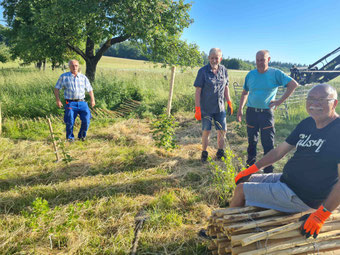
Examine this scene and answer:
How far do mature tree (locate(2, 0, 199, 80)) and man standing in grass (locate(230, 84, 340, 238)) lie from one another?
708 centimetres

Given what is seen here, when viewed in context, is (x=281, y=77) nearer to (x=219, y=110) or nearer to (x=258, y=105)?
(x=258, y=105)

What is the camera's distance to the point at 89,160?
3939 mm

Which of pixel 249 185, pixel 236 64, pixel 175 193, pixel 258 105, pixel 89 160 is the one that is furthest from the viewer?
pixel 236 64

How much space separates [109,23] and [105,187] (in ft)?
23.6

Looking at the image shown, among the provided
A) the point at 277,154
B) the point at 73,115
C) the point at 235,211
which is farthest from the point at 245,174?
the point at 73,115

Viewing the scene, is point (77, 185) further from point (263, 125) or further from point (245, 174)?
point (263, 125)

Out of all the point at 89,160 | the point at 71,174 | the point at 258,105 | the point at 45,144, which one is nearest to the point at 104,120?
the point at 45,144

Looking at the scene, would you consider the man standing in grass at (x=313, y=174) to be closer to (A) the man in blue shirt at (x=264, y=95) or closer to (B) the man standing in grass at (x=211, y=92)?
(A) the man in blue shirt at (x=264, y=95)

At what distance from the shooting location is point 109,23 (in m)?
8.30

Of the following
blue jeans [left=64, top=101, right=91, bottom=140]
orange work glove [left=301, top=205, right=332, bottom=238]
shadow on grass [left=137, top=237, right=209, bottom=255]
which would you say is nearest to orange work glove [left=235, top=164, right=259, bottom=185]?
orange work glove [left=301, top=205, right=332, bottom=238]

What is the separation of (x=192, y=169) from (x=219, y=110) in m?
1.12

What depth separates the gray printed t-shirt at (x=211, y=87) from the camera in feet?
11.9

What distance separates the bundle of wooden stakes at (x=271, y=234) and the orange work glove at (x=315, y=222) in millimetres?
45

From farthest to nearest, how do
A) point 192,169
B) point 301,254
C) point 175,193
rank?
point 192,169 < point 175,193 < point 301,254
